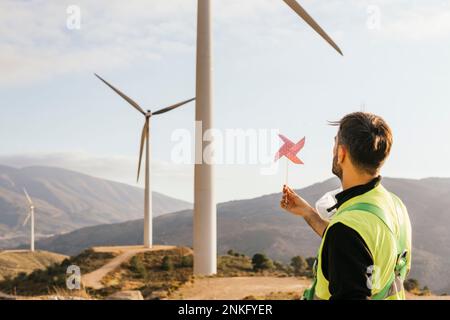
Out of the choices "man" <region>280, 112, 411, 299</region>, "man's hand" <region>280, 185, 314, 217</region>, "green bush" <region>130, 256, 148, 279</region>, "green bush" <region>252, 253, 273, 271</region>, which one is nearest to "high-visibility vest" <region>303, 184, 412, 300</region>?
"man" <region>280, 112, 411, 299</region>

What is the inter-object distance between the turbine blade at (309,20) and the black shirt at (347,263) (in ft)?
79.9

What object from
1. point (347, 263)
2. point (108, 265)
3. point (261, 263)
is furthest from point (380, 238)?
point (108, 265)

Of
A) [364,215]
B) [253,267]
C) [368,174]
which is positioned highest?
[368,174]

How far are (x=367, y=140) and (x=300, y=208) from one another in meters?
1.44

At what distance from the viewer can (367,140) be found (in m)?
4.71

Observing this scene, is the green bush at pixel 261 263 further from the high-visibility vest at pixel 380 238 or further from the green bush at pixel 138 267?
the high-visibility vest at pixel 380 238

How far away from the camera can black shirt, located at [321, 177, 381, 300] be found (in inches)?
168

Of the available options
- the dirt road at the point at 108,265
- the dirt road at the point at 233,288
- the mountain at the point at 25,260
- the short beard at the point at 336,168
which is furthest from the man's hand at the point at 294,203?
the mountain at the point at 25,260

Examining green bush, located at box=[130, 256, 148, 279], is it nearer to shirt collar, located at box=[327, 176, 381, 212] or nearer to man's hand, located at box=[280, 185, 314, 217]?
man's hand, located at box=[280, 185, 314, 217]

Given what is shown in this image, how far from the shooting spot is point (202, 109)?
123ft

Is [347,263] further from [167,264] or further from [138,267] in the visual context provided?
[138,267]

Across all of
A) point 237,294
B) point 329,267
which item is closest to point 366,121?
point 329,267
